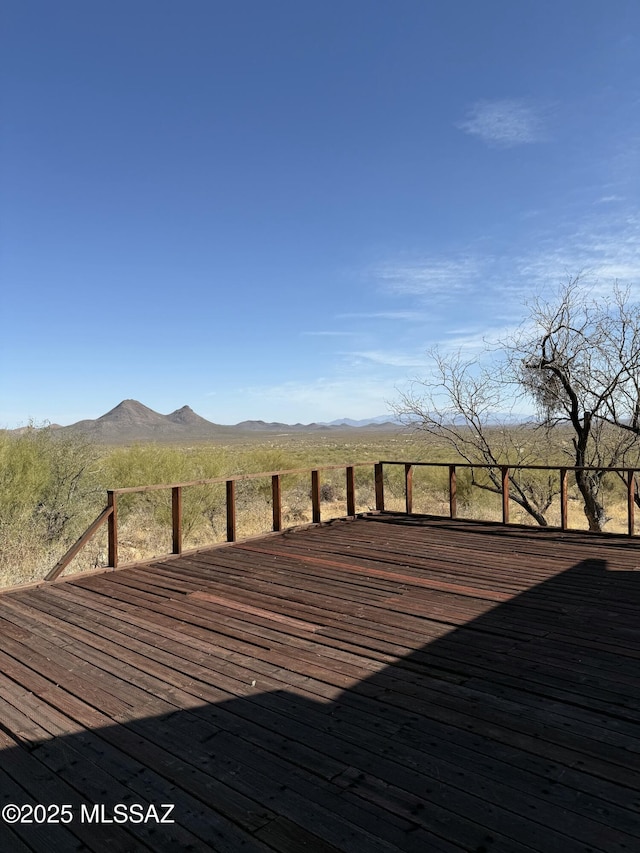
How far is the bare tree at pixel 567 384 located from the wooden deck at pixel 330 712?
519cm

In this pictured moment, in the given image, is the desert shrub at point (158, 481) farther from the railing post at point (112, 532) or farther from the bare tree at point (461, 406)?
the railing post at point (112, 532)

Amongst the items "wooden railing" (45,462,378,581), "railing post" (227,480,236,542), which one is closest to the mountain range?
"wooden railing" (45,462,378,581)

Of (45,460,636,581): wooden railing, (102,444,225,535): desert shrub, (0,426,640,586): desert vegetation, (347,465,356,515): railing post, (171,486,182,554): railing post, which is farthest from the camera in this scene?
(102,444,225,535): desert shrub

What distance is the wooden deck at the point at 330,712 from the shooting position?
1729mm

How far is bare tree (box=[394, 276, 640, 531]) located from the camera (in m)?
9.22

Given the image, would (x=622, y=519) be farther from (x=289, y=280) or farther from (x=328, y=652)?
(x=289, y=280)

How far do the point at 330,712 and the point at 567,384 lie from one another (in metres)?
8.16

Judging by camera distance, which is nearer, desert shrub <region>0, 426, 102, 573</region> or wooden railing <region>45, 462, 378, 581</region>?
wooden railing <region>45, 462, 378, 581</region>

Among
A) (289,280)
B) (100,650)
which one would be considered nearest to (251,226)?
(289,280)

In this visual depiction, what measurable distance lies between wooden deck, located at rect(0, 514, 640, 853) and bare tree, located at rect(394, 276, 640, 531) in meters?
Result: 5.19

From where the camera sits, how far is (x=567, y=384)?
9148mm

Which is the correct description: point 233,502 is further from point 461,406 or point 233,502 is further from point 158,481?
point 158,481

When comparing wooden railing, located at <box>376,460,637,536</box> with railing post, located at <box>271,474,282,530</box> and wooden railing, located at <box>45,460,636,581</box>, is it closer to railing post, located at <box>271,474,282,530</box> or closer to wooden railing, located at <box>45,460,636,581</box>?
wooden railing, located at <box>45,460,636,581</box>

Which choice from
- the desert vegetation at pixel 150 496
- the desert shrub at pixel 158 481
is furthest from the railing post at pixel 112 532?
the desert shrub at pixel 158 481
